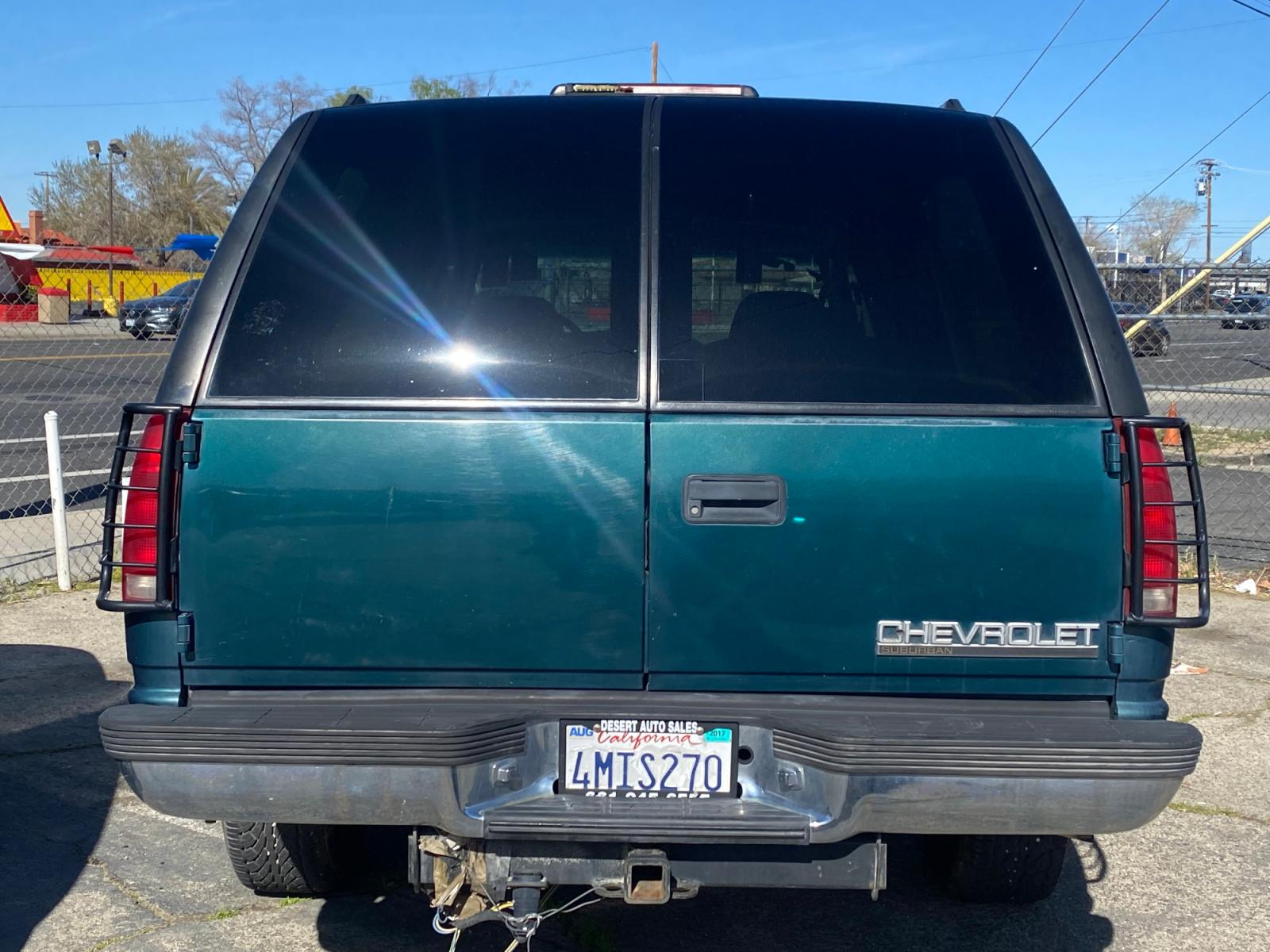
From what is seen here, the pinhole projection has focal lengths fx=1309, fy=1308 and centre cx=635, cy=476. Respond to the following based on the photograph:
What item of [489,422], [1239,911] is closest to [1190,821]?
[1239,911]

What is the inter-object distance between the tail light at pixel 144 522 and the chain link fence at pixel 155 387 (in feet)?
3.19

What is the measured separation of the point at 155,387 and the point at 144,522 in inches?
659

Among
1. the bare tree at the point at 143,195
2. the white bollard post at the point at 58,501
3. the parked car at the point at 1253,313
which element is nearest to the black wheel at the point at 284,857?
the white bollard post at the point at 58,501

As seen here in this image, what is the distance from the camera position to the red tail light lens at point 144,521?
2.75 m

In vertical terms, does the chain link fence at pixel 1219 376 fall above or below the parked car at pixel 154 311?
below

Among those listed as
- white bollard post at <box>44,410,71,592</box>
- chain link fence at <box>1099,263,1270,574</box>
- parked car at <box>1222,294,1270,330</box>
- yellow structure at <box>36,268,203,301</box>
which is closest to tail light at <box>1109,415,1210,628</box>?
chain link fence at <box>1099,263,1270,574</box>

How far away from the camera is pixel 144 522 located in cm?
277

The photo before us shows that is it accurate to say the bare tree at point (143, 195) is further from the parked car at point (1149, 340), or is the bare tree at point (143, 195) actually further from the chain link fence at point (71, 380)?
the parked car at point (1149, 340)

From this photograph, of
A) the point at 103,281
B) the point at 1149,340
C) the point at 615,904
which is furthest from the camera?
the point at 103,281

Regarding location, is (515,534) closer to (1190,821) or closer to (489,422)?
(489,422)

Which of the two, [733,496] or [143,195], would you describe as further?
[143,195]

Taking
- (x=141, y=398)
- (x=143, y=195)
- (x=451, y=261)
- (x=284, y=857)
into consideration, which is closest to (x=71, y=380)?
(x=141, y=398)

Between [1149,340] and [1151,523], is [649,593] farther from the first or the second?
[1149,340]

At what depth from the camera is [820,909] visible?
384 centimetres
